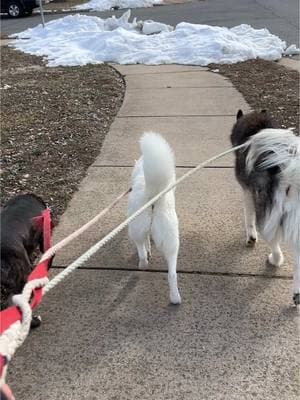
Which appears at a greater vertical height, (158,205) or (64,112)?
(158,205)

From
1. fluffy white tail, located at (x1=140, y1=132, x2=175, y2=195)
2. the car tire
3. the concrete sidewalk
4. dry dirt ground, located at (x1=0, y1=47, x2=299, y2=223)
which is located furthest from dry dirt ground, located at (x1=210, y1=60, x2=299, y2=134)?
the car tire

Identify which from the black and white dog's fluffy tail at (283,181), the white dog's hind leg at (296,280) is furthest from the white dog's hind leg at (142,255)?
the white dog's hind leg at (296,280)

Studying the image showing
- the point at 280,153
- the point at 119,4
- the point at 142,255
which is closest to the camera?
the point at 280,153

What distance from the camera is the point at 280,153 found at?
10.4 feet

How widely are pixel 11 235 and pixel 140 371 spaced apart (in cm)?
106

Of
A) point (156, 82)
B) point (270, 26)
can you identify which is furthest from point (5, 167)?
point (270, 26)

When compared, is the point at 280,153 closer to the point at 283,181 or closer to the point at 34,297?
the point at 283,181

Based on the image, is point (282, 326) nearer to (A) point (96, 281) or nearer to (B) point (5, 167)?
(A) point (96, 281)

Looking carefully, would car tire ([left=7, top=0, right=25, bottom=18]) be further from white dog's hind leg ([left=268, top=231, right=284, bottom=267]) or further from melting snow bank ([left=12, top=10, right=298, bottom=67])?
white dog's hind leg ([left=268, top=231, right=284, bottom=267])

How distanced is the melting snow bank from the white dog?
8030 millimetres

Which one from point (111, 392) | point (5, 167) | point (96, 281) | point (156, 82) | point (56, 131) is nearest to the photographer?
point (111, 392)

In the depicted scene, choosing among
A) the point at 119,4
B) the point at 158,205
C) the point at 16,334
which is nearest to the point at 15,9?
the point at 119,4

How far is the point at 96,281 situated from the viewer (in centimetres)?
364

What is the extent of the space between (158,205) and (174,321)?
0.75 metres
